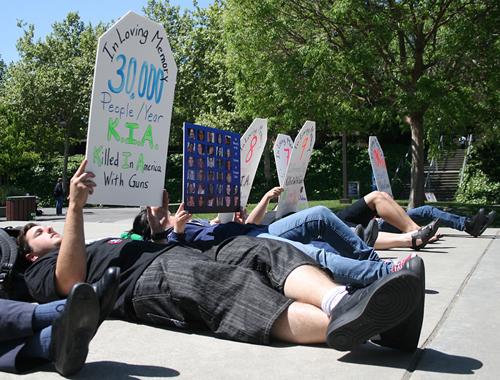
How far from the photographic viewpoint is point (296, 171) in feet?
26.8

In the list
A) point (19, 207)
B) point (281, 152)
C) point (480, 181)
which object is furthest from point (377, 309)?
point (480, 181)

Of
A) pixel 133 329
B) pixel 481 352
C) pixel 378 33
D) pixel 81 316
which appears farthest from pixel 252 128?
pixel 378 33

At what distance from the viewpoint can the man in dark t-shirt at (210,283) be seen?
3.48 m

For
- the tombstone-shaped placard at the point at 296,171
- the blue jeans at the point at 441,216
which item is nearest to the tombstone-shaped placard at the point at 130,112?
the tombstone-shaped placard at the point at 296,171

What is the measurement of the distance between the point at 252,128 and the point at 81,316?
574 cm

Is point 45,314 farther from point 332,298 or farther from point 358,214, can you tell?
point 358,214

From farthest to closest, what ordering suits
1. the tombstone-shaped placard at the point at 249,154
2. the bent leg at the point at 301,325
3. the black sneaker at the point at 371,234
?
the tombstone-shaped placard at the point at 249,154 → the black sneaker at the point at 371,234 → the bent leg at the point at 301,325

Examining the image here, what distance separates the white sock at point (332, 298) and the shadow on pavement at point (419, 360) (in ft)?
0.93

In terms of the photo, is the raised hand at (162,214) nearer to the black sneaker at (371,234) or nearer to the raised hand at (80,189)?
the raised hand at (80,189)

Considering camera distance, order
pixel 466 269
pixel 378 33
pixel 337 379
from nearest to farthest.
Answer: pixel 337 379
pixel 466 269
pixel 378 33

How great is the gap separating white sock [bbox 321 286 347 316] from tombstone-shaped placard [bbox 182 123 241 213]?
2.44m

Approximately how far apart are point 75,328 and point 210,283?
1025mm

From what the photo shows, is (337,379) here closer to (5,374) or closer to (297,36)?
(5,374)

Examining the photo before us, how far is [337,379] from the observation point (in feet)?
10.1
